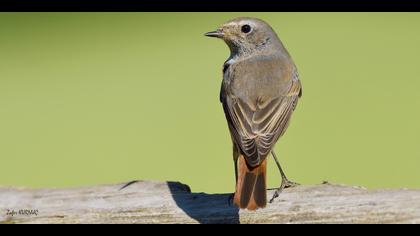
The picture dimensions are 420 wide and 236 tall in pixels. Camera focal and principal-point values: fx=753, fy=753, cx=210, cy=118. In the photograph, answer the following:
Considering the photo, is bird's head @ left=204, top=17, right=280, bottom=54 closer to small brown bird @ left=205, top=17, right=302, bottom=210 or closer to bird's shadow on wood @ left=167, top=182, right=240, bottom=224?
small brown bird @ left=205, top=17, right=302, bottom=210

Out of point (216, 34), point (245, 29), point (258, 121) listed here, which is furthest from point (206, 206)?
point (245, 29)

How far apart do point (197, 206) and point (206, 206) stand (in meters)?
0.05

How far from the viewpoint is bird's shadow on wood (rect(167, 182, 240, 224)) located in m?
3.58

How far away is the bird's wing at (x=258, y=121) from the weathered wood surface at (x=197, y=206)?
1.90 feet

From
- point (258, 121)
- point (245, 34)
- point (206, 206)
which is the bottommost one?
point (206, 206)

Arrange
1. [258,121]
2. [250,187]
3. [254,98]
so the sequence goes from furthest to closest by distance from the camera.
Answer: [254,98], [258,121], [250,187]

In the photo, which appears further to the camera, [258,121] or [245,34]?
[245,34]

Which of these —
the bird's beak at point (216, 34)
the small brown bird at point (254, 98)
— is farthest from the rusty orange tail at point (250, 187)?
the bird's beak at point (216, 34)

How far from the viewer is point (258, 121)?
4.84 m

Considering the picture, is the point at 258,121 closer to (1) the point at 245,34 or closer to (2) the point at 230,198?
(2) the point at 230,198

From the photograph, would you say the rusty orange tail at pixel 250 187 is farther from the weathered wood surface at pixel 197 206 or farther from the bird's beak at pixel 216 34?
the bird's beak at pixel 216 34

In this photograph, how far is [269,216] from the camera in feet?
11.9
